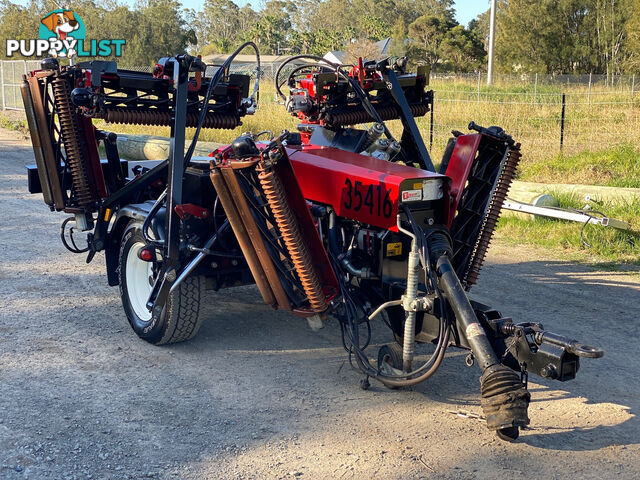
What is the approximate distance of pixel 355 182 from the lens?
482 centimetres

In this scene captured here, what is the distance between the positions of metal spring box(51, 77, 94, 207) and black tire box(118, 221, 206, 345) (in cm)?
84

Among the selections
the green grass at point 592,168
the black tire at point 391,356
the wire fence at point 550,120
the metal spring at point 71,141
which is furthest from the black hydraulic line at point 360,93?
the wire fence at point 550,120


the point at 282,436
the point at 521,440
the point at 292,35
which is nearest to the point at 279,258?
the point at 282,436

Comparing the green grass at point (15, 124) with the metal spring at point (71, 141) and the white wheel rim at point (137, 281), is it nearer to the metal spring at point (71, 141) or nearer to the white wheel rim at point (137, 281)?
the metal spring at point (71, 141)

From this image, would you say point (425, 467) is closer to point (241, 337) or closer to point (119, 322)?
point (241, 337)

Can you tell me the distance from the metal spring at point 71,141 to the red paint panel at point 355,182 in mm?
2125

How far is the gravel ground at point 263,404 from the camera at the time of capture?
3.99m

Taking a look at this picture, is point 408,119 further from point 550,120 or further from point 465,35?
point 465,35

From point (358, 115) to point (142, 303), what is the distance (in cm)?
227

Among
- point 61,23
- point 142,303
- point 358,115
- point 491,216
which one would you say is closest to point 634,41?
point 61,23

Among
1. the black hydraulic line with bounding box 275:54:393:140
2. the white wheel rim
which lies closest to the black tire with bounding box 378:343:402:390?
the black hydraulic line with bounding box 275:54:393:140

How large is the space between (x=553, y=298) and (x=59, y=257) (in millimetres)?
5151

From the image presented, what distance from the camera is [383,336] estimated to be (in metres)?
5.93

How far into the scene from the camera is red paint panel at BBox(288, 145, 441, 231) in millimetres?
4648
